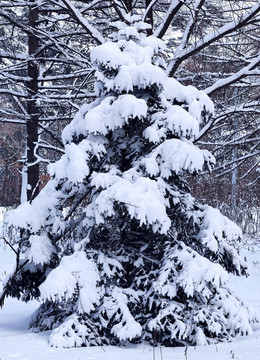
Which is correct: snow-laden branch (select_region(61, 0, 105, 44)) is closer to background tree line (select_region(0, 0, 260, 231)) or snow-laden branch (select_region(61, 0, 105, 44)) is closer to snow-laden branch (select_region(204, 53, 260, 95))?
background tree line (select_region(0, 0, 260, 231))

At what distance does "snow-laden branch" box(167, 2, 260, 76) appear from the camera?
6.92m

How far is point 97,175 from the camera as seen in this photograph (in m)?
4.99

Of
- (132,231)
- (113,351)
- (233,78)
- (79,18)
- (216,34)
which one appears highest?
(79,18)

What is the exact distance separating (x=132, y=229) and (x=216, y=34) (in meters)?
3.85

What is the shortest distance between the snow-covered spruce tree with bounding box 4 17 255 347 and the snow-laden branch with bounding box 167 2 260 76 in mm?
1983

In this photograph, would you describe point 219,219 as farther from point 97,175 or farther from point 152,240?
point 97,175

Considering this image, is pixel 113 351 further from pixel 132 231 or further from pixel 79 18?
pixel 79 18

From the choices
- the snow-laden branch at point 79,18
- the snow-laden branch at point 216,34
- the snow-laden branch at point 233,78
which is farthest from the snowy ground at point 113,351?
the snow-laden branch at point 79,18

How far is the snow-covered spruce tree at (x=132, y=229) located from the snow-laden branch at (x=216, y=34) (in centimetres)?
198

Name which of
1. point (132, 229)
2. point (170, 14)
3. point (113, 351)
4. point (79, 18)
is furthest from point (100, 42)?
point (113, 351)

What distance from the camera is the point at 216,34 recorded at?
7566mm

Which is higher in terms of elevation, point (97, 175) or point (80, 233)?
point (97, 175)

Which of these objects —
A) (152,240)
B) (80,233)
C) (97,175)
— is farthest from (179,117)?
(80,233)

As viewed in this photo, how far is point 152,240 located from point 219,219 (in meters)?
0.83
